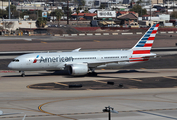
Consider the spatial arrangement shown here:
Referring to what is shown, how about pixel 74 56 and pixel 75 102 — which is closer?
pixel 75 102

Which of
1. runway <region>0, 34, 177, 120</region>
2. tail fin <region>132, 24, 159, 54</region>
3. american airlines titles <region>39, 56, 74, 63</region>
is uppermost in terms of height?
tail fin <region>132, 24, 159, 54</region>

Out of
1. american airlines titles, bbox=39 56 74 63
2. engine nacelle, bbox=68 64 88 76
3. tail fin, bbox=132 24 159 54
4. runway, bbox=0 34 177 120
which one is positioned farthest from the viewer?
tail fin, bbox=132 24 159 54

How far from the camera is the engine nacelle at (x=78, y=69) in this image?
2202 inches

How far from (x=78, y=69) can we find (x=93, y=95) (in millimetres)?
14857

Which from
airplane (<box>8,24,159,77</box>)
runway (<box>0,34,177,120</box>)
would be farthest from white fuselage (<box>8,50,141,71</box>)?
runway (<box>0,34,177,120</box>)

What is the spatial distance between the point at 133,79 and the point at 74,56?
11435mm

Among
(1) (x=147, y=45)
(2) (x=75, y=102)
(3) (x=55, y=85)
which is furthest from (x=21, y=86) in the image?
(1) (x=147, y=45)

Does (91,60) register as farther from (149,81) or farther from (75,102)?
(75,102)

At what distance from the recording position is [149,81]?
53.2m

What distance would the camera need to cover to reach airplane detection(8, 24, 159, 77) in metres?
56.5

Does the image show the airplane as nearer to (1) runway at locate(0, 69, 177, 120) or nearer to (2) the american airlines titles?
(2) the american airlines titles

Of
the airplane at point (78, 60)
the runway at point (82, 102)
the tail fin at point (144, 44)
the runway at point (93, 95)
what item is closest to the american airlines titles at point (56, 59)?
the airplane at point (78, 60)

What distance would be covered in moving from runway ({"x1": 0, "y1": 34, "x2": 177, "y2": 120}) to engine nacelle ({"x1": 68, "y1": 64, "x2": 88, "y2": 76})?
3.52 ft

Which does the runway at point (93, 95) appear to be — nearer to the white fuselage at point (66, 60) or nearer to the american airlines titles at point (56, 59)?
the white fuselage at point (66, 60)
